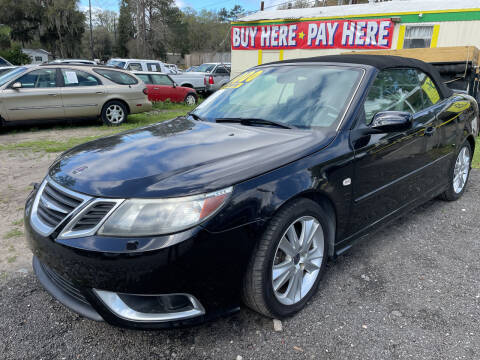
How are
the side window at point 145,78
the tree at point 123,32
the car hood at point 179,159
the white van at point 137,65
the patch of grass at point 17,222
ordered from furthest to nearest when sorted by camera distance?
the tree at point 123,32, the white van at point 137,65, the side window at point 145,78, the patch of grass at point 17,222, the car hood at point 179,159

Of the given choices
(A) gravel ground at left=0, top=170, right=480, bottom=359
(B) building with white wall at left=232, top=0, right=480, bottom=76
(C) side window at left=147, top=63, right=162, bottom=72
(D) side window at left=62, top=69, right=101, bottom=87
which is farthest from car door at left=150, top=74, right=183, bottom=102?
(A) gravel ground at left=0, top=170, right=480, bottom=359

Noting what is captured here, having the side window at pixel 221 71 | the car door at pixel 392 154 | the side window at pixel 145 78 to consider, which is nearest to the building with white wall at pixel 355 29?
the side window at pixel 221 71

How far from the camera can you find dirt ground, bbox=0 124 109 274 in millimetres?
Result: 3082

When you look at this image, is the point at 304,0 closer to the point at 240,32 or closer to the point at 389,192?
the point at 240,32

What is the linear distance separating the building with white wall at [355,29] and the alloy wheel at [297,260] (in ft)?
42.7

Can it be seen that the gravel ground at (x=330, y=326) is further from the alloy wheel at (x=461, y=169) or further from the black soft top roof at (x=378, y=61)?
the black soft top roof at (x=378, y=61)

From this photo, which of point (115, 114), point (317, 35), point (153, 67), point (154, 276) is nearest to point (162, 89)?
point (153, 67)

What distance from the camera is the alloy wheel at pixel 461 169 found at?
4172 mm

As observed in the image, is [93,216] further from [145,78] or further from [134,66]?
[134,66]

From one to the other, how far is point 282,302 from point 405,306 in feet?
2.89

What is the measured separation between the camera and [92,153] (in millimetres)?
2447

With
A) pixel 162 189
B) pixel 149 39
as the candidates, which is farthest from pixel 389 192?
pixel 149 39

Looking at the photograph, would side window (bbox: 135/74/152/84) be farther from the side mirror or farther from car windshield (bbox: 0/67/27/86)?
the side mirror

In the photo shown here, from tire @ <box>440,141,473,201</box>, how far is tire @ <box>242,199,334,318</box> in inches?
92.6
